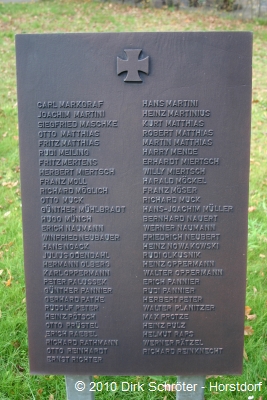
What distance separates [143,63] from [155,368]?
1.58m

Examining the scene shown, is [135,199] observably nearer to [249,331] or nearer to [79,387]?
[79,387]

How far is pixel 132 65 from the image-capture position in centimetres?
245

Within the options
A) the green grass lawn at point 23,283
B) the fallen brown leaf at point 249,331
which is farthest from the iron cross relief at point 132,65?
the fallen brown leaf at point 249,331

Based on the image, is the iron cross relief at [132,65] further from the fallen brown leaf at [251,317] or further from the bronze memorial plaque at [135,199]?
the fallen brown leaf at [251,317]

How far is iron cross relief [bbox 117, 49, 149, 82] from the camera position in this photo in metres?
2.44

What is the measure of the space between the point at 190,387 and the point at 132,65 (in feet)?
5.74

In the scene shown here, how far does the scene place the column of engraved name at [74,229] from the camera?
2.53 meters

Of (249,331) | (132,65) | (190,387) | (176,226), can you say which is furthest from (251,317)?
(132,65)

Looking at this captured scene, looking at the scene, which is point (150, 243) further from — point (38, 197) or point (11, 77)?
point (11, 77)

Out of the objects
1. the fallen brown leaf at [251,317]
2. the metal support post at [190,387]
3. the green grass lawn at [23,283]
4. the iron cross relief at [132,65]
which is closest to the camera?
the iron cross relief at [132,65]

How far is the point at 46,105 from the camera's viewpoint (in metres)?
2.52

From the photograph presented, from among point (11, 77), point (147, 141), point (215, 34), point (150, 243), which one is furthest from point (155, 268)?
point (11, 77)

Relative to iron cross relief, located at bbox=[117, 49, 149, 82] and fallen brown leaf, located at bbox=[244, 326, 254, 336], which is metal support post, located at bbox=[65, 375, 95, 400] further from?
iron cross relief, located at bbox=[117, 49, 149, 82]

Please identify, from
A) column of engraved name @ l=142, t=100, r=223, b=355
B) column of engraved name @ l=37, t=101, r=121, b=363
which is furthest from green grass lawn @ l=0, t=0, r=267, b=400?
column of engraved name @ l=37, t=101, r=121, b=363
